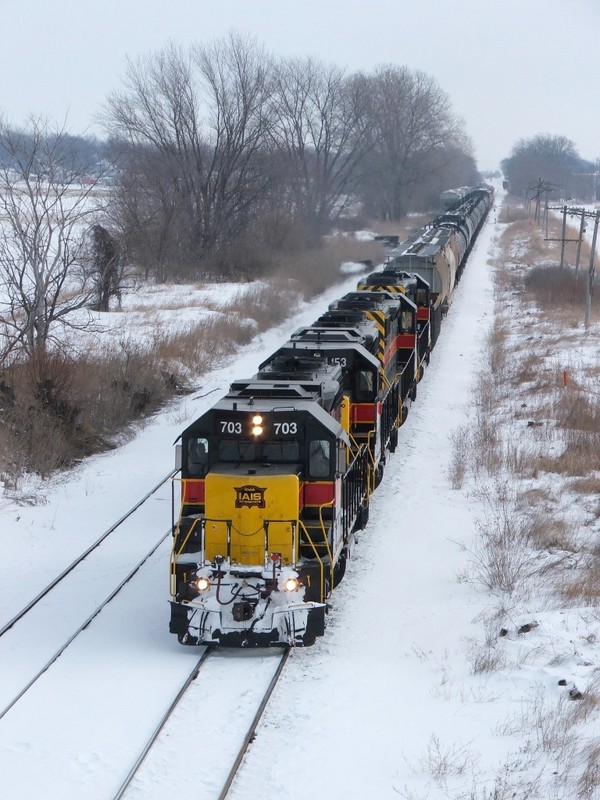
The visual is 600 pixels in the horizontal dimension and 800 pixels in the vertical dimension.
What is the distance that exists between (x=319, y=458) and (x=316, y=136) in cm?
6655

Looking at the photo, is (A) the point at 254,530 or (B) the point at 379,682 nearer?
(B) the point at 379,682

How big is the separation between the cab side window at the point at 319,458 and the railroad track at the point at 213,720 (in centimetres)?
219

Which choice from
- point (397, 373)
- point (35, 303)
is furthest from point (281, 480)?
point (35, 303)

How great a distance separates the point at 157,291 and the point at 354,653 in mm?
36390

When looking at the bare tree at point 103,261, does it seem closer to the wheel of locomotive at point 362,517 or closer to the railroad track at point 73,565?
the railroad track at point 73,565

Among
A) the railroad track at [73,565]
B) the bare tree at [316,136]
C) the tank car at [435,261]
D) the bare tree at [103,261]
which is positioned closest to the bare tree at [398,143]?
the bare tree at [316,136]

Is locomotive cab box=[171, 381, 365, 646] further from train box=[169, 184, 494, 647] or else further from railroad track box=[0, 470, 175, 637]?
railroad track box=[0, 470, 175, 637]

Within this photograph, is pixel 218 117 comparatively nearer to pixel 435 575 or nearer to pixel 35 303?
pixel 35 303

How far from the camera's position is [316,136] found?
7462 cm

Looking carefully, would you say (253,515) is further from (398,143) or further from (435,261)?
(398,143)

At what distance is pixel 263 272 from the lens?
53.1 meters

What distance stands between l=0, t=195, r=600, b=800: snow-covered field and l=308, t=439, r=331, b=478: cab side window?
6.77 feet

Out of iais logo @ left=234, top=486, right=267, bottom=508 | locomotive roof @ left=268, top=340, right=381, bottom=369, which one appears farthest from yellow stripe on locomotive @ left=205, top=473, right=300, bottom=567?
locomotive roof @ left=268, top=340, right=381, bottom=369

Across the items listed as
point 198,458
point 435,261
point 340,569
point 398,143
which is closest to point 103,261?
point 435,261
